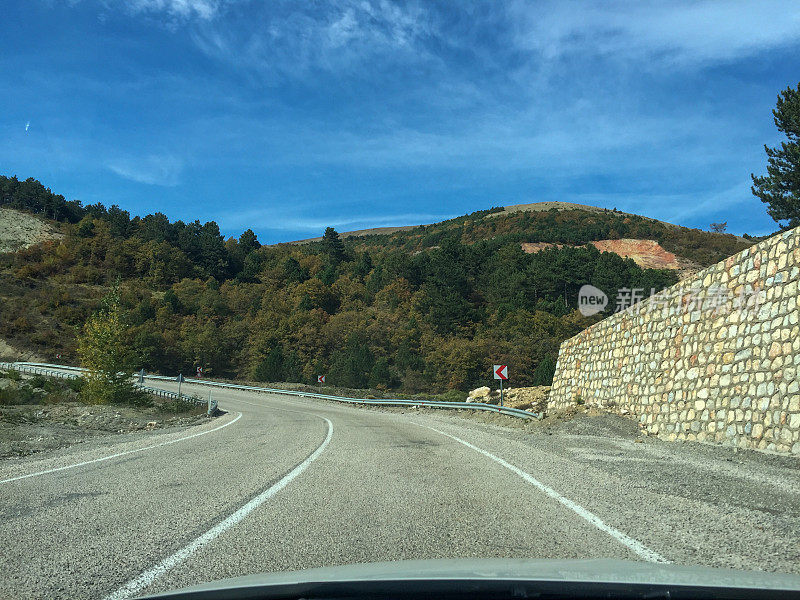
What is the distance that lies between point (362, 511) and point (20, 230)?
146538mm

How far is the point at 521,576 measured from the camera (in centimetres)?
288

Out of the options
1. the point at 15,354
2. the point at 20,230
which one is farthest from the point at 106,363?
the point at 20,230

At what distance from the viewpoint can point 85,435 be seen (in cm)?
1661

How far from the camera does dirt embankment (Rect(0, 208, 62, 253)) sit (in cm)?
11719

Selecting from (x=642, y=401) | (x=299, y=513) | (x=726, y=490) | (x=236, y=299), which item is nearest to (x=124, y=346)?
(x=642, y=401)

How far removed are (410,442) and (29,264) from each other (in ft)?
368

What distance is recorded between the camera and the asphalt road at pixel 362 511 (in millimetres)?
4266

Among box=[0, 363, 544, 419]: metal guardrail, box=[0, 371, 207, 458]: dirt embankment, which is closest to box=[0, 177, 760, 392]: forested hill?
box=[0, 363, 544, 419]: metal guardrail

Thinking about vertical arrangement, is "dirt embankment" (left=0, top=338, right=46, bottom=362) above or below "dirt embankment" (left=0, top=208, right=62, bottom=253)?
below

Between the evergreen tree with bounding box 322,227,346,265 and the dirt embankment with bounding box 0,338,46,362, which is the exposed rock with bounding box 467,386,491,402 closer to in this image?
the dirt embankment with bounding box 0,338,46,362

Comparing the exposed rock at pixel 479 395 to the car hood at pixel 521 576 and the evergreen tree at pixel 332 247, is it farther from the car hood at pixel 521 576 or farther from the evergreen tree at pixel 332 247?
the evergreen tree at pixel 332 247

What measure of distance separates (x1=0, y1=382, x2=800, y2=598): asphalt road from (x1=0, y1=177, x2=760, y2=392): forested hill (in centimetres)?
4055

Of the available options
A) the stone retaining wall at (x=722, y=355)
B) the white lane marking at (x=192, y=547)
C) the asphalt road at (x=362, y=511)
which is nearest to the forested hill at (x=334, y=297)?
the stone retaining wall at (x=722, y=355)

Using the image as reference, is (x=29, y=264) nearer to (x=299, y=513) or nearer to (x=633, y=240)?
(x=633, y=240)
